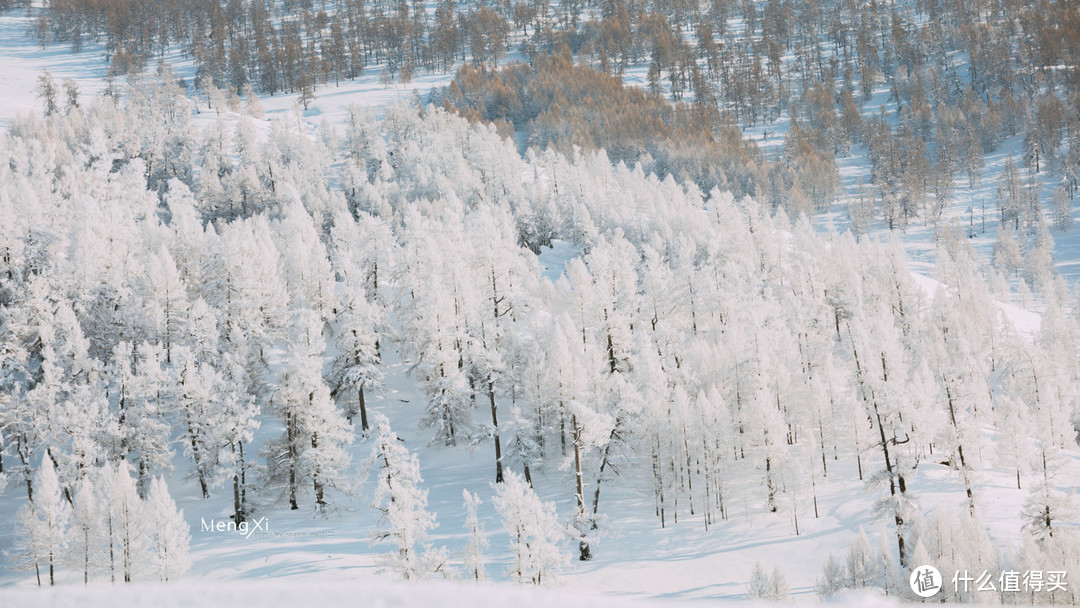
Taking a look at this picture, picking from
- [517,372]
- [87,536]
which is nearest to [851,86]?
[517,372]

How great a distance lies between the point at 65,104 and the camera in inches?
5531

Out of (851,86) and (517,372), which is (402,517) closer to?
(517,372)

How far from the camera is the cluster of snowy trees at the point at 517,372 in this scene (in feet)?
115

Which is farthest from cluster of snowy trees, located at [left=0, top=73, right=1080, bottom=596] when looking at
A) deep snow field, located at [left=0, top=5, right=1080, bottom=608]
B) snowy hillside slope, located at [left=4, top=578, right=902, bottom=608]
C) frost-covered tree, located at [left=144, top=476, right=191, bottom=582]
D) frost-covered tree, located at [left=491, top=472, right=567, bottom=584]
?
snowy hillside slope, located at [left=4, top=578, right=902, bottom=608]

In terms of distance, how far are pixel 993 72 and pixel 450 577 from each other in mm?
189375

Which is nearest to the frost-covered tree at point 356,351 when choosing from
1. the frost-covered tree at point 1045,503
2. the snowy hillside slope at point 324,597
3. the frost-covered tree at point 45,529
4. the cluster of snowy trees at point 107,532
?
the cluster of snowy trees at point 107,532

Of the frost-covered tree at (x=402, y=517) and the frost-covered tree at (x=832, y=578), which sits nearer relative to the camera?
the frost-covered tree at (x=402, y=517)

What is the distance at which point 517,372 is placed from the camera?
4588 centimetres

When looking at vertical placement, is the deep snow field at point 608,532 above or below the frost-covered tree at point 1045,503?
below

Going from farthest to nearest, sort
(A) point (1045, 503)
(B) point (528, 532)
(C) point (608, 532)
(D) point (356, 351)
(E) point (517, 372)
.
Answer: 1. (E) point (517, 372)
2. (D) point (356, 351)
3. (C) point (608, 532)
4. (A) point (1045, 503)
5. (B) point (528, 532)

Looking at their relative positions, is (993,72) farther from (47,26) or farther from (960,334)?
(47,26)

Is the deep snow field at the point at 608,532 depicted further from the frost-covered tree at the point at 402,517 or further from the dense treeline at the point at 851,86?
the dense treeline at the point at 851,86

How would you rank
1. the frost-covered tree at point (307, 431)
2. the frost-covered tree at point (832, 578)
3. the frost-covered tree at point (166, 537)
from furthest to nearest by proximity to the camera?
the frost-covered tree at point (307, 431) → the frost-covered tree at point (166, 537) → the frost-covered tree at point (832, 578)

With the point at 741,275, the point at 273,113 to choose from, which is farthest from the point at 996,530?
the point at 273,113
